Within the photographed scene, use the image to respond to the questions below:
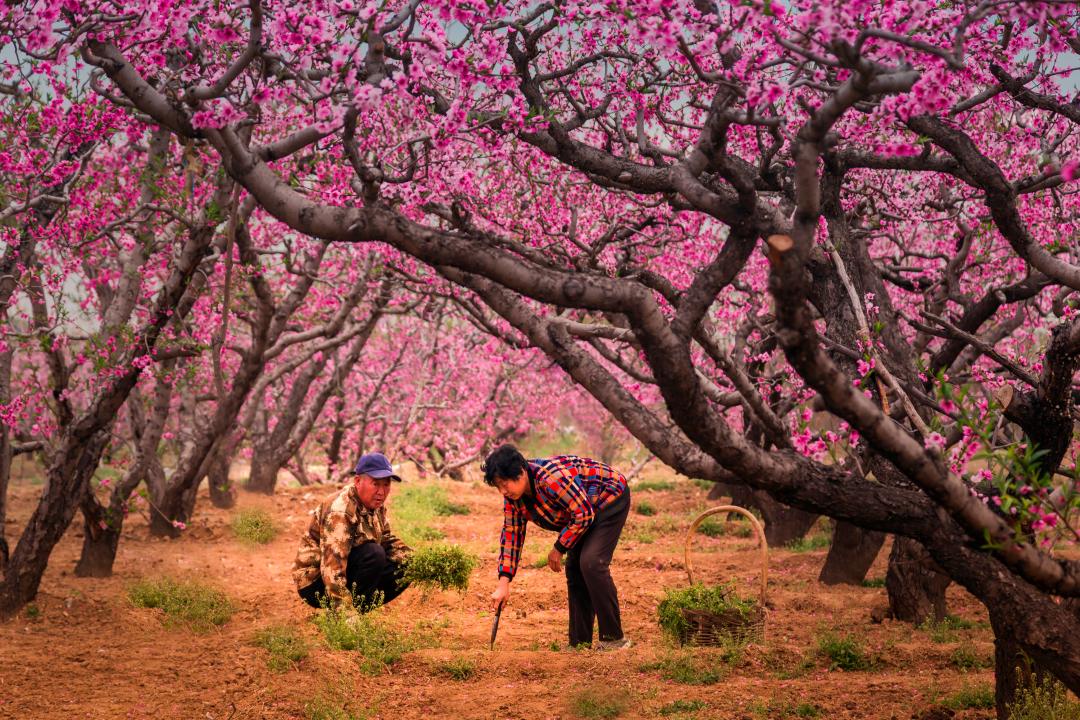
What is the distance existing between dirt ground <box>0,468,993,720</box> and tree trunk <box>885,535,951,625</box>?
268 mm

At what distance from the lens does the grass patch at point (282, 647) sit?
19.5 ft

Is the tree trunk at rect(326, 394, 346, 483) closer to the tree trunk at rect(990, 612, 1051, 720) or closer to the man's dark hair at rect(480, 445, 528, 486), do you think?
the man's dark hair at rect(480, 445, 528, 486)

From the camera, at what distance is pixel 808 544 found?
11.7 m

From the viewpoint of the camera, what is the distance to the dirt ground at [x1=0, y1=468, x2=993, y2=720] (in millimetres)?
5348

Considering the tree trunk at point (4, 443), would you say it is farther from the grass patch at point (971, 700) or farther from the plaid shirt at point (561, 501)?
the grass patch at point (971, 700)

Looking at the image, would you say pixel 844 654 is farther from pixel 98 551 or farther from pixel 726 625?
pixel 98 551

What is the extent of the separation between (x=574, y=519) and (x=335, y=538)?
183cm

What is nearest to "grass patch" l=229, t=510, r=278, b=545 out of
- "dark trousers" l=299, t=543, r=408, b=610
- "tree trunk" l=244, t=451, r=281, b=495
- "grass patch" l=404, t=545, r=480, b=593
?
"tree trunk" l=244, t=451, r=281, b=495

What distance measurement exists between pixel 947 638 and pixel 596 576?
9.35ft

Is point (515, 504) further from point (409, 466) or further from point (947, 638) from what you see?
point (409, 466)

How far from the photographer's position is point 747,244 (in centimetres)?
496

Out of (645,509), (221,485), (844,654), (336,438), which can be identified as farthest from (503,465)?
(336,438)

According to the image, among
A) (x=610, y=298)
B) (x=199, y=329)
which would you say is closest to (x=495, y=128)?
(x=610, y=298)

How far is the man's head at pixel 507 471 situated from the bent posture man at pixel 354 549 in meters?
0.98
